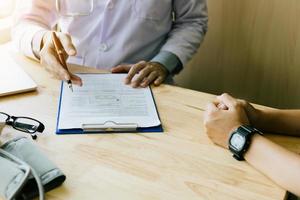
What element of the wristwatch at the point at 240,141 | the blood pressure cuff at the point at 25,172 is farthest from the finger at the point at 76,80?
the wristwatch at the point at 240,141

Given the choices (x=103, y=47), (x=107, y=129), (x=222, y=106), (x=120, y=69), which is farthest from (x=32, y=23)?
(x=222, y=106)

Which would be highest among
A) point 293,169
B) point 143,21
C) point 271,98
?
point 143,21

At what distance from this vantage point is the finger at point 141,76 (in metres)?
1.10

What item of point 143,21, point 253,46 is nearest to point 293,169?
point 143,21

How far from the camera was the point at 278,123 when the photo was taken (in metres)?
0.91

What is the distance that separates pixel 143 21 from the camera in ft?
4.25

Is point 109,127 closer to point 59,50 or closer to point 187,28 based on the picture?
point 59,50

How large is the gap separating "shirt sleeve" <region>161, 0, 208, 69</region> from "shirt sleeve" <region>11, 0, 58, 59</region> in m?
0.40

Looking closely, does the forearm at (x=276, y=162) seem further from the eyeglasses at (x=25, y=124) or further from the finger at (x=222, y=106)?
the eyeglasses at (x=25, y=124)

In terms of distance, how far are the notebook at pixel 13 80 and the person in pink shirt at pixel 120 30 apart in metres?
0.08

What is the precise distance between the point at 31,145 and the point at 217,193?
0.36 meters

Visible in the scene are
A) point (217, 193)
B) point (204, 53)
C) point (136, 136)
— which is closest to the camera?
point (217, 193)

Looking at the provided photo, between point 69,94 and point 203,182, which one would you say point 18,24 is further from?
point 203,182

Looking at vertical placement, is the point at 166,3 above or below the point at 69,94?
above
